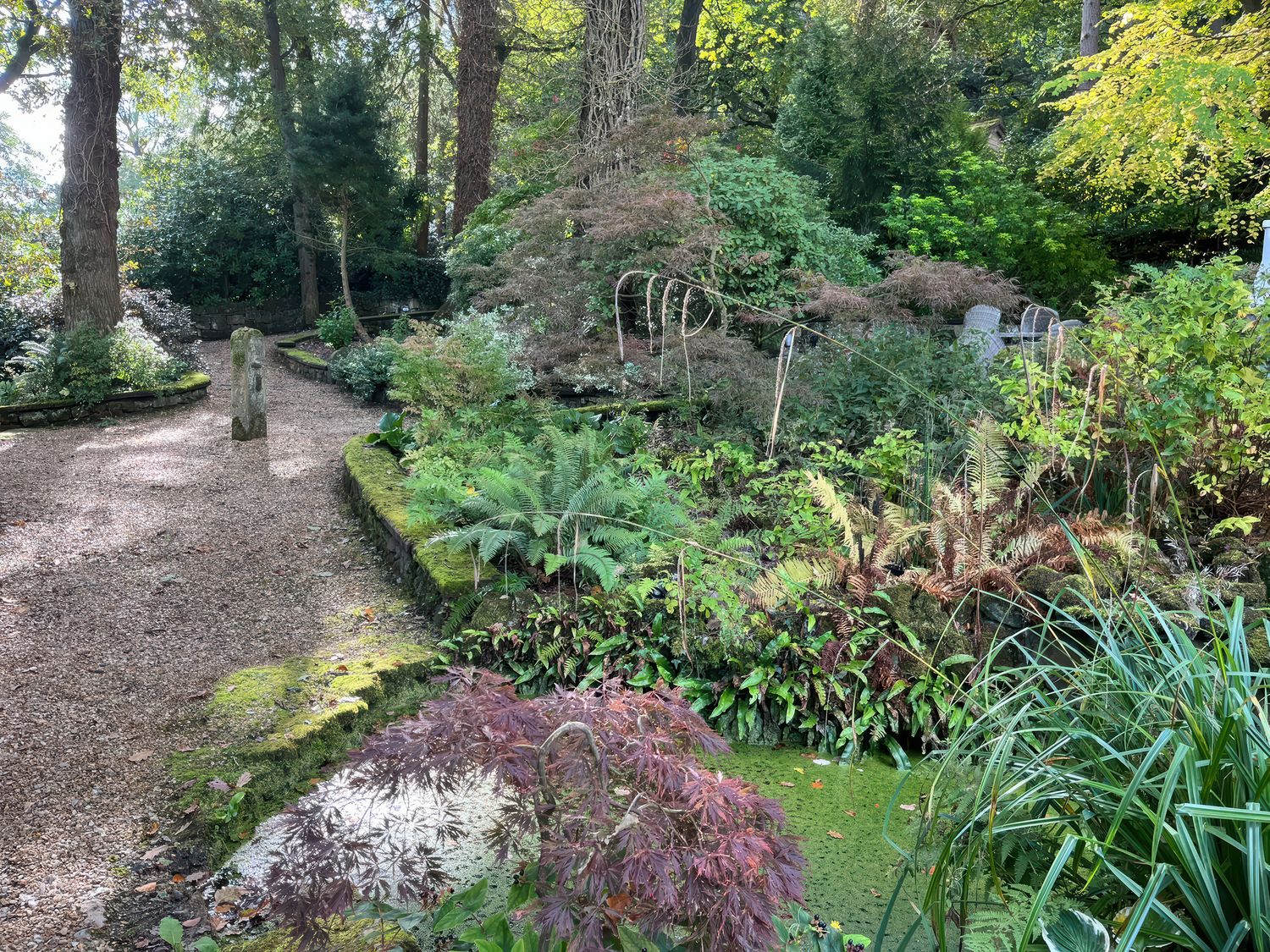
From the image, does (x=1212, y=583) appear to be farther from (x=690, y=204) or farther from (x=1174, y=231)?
(x=1174, y=231)

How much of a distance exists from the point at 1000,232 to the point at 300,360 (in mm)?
10553

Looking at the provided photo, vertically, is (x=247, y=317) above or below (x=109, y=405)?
above

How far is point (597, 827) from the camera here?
189 centimetres

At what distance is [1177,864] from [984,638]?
246cm

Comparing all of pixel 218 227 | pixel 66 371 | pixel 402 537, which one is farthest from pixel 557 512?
pixel 218 227

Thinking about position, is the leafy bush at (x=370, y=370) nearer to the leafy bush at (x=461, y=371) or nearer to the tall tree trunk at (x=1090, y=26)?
the leafy bush at (x=461, y=371)

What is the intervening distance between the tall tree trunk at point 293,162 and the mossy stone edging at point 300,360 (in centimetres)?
263

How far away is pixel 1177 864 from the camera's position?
1.83 meters

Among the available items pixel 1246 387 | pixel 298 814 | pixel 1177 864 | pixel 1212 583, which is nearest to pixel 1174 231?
pixel 1246 387

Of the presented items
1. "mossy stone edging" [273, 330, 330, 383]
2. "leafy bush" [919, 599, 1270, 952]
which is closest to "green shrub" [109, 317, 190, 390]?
"mossy stone edging" [273, 330, 330, 383]

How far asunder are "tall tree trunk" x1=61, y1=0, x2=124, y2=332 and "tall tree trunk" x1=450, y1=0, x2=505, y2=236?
5.10m

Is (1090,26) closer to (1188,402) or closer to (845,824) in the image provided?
(1188,402)

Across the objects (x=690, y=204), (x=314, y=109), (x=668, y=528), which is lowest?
(x=668, y=528)

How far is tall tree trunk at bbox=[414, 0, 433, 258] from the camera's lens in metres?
18.8
